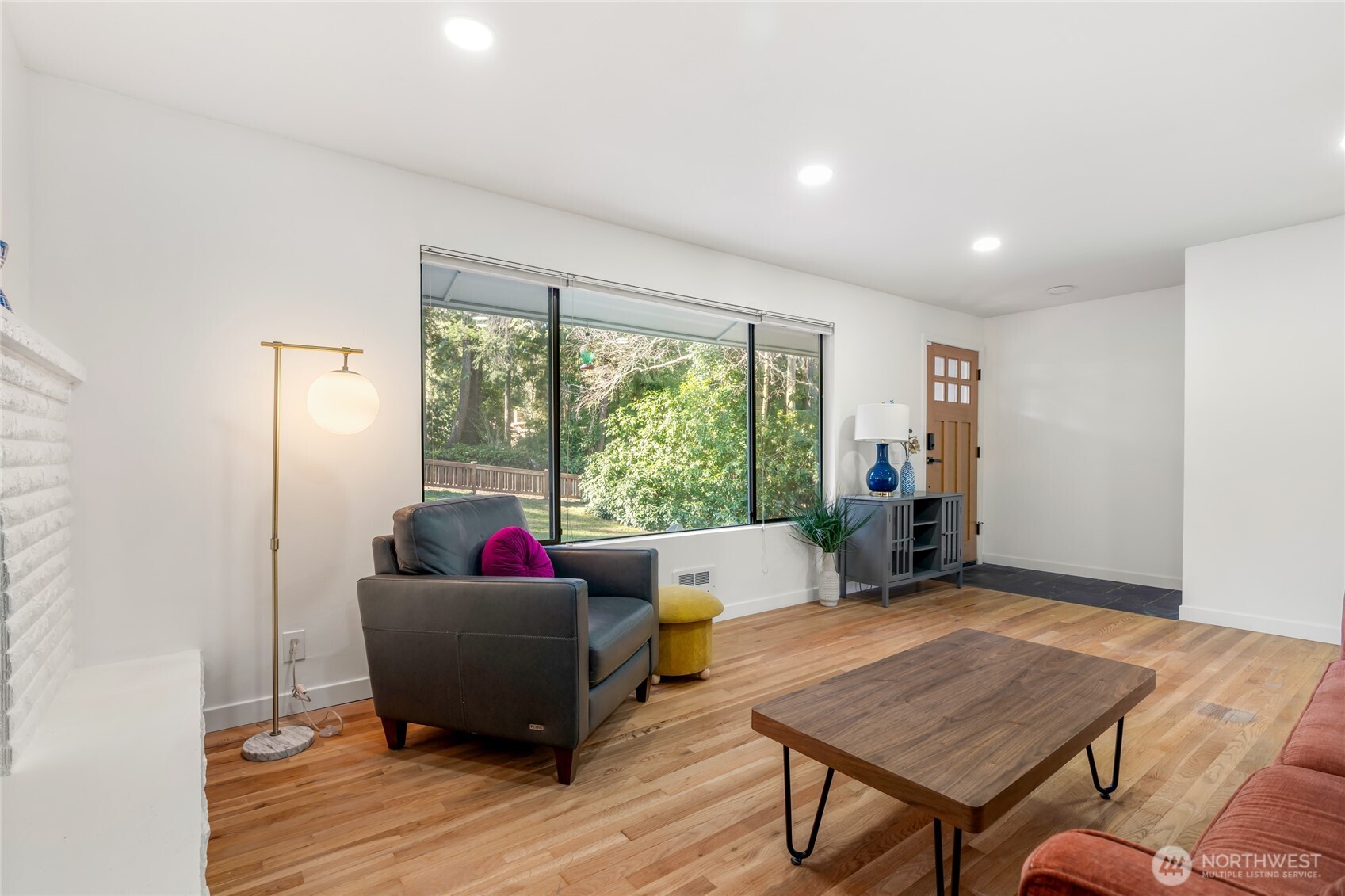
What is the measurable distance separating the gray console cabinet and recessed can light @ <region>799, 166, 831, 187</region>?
2372mm

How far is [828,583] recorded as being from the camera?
4617 mm

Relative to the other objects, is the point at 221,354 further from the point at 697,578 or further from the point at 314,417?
the point at 697,578

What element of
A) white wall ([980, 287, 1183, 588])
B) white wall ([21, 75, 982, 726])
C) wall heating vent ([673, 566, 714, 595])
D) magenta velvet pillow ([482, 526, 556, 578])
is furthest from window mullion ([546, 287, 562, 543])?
white wall ([980, 287, 1183, 588])

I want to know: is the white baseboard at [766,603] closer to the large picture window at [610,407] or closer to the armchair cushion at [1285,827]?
the large picture window at [610,407]

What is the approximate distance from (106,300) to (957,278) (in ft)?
16.5

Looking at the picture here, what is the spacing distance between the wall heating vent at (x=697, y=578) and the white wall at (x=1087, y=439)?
356 centimetres

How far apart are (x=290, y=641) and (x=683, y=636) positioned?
1706 millimetres

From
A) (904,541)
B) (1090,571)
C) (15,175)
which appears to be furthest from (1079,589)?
(15,175)

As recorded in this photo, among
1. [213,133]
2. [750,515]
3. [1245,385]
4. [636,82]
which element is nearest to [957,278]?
[1245,385]

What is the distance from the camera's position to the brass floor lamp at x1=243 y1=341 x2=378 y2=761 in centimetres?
237

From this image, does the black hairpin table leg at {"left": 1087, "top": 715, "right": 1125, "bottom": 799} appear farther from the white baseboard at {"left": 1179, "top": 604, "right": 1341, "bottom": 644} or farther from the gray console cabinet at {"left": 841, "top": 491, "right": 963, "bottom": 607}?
the white baseboard at {"left": 1179, "top": 604, "right": 1341, "bottom": 644}

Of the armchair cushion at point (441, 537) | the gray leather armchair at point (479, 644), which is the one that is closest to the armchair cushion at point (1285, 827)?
the gray leather armchair at point (479, 644)

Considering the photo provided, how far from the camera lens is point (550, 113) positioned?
8.20 feet

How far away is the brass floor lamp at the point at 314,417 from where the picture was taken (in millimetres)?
2365
